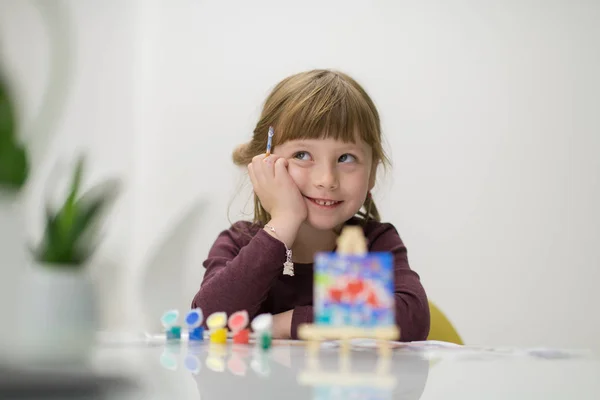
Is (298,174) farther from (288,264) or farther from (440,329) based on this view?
(440,329)

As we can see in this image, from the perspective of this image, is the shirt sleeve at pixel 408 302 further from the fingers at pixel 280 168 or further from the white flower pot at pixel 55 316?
the white flower pot at pixel 55 316

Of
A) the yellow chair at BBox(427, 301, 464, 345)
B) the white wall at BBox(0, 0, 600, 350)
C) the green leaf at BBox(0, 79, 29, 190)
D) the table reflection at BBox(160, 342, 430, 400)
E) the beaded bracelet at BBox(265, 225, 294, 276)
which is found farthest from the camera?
the white wall at BBox(0, 0, 600, 350)

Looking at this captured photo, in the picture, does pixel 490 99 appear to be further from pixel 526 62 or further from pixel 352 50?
pixel 352 50

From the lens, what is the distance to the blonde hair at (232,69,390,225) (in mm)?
1096

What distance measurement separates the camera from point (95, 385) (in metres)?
0.37

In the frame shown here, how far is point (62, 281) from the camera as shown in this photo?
0.36 metres

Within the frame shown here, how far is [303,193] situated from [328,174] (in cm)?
7

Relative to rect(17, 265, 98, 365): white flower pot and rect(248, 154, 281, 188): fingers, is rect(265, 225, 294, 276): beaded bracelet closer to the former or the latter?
rect(248, 154, 281, 188): fingers

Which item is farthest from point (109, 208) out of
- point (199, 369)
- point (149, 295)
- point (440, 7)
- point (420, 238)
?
point (440, 7)

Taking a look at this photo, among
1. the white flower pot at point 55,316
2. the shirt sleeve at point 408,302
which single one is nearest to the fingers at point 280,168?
the shirt sleeve at point 408,302

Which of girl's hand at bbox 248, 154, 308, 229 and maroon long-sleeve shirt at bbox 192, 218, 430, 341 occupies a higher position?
girl's hand at bbox 248, 154, 308, 229

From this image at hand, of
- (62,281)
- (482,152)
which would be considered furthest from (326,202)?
(482,152)

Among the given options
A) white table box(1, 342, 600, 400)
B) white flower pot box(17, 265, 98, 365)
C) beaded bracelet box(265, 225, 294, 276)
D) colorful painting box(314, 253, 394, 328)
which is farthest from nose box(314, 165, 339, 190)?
white flower pot box(17, 265, 98, 365)

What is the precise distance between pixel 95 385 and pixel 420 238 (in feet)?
6.08
